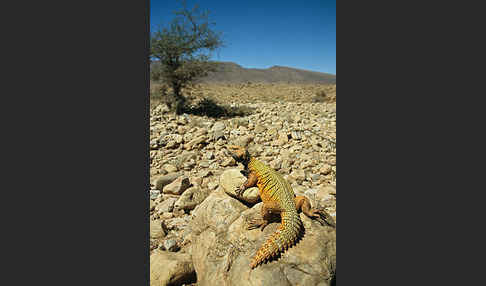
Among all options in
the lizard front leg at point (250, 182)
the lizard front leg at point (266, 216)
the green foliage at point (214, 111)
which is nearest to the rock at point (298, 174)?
the lizard front leg at point (250, 182)

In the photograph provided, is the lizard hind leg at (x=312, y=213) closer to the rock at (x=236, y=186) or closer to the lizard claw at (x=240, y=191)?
the rock at (x=236, y=186)

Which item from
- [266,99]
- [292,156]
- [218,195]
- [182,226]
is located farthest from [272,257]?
[266,99]

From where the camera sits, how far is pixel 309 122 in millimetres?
8750

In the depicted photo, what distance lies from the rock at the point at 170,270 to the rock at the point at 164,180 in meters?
2.14

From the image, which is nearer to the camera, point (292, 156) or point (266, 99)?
point (292, 156)

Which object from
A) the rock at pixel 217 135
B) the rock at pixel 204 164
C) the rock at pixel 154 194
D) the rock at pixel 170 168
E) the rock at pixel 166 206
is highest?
the rock at pixel 217 135

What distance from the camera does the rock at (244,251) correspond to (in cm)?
234

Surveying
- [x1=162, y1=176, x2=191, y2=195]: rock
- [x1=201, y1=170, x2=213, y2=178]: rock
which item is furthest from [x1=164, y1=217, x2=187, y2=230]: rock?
[x1=201, y1=170, x2=213, y2=178]: rock

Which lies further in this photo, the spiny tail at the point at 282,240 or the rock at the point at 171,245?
the rock at the point at 171,245

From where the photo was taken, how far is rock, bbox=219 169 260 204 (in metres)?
3.48

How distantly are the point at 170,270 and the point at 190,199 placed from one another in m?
1.67

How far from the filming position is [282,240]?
249cm

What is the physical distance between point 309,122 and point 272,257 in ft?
22.6
